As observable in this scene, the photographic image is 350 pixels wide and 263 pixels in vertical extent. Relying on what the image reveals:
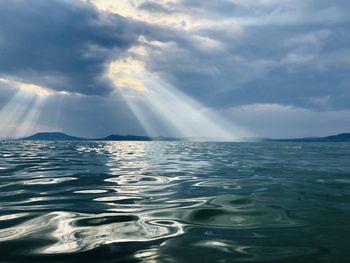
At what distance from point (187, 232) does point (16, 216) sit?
429cm

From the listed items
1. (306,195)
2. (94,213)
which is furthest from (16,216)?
(306,195)

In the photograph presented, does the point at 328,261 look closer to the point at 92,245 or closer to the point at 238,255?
the point at 238,255

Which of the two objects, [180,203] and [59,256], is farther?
[180,203]

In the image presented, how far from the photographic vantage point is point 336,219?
7.48 metres

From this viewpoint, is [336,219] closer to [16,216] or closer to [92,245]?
[92,245]

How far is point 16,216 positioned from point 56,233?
2054mm

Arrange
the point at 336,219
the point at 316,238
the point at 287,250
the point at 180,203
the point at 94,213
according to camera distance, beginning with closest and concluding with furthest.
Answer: the point at 287,250 → the point at 316,238 → the point at 336,219 → the point at 94,213 → the point at 180,203

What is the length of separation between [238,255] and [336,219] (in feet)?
12.1

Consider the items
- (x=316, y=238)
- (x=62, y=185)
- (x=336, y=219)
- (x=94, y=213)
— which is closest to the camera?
(x=316, y=238)

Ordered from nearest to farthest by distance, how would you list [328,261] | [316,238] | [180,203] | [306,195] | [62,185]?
[328,261], [316,238], [180,203], [306,195], [62,185]

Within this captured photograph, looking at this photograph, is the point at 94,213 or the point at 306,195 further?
the point at 306,195

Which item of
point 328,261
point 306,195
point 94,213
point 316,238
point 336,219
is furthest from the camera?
point 306,195

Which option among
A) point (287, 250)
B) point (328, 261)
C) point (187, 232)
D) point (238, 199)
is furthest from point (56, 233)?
point (238, 199)

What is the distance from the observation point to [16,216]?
766 cm
